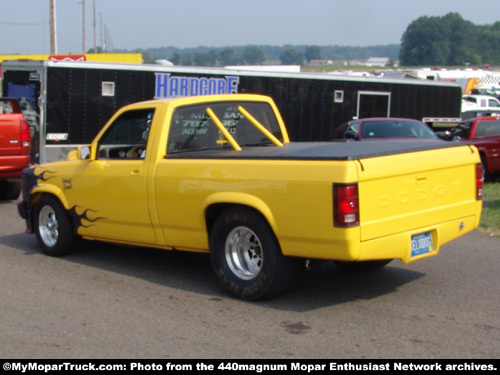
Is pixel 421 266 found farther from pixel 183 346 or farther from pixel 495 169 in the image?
pixel 495 169

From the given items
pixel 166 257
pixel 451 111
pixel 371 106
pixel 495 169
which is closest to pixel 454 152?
pixel 166 257

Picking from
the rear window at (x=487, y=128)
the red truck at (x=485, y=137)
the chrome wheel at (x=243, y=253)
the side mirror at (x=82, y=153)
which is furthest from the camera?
the rear window at (x=487, y=128)

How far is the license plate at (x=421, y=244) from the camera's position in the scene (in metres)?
6.02

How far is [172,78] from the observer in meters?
17.4

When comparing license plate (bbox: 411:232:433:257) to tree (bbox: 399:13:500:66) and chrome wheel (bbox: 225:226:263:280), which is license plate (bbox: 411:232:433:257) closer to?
chrome wheel (bbox: 225:226:263:280)

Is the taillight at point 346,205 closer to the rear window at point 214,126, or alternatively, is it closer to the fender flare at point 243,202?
the fender flare at point 243,202

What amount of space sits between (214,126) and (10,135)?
245 inches

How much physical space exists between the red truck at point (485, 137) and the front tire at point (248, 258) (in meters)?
9.86

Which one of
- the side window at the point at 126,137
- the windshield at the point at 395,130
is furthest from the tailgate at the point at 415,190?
the windshield at the point at 395,130

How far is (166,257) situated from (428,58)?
6369 inches

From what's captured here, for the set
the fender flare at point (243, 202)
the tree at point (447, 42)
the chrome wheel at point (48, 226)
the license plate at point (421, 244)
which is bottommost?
the chrome wheel at point (48, 226)

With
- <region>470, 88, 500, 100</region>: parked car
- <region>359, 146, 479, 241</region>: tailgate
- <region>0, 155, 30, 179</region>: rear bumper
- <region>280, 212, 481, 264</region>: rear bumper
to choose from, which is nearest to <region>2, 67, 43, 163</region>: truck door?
<region>0, 155, 30, 179</region>: rear bumper

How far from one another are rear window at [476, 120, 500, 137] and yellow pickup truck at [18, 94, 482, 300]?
938cm

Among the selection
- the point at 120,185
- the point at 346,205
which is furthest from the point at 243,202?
the point at 120,185
